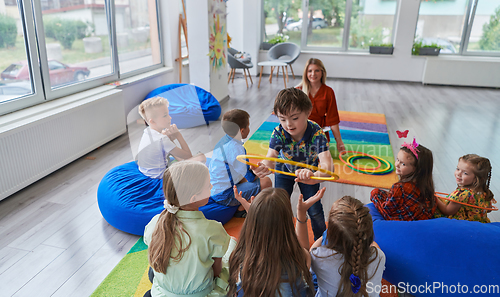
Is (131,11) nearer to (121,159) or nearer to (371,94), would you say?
(121,159)

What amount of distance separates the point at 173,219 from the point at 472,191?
1.82 m

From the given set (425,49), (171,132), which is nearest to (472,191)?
(171,132)

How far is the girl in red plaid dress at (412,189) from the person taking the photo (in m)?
1.98

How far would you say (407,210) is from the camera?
207 centimetres

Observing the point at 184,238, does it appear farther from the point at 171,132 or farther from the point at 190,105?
the point at 190,105

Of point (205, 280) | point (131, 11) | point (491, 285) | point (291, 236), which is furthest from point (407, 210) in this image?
point (131, 11)

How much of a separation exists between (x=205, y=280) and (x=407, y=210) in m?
1.32

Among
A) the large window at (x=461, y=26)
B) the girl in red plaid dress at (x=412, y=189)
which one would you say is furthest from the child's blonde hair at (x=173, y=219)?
the large window at (x=461, y=26)

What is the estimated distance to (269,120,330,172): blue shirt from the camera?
1.84 m

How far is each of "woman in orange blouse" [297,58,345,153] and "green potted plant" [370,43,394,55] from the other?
18.1 ft

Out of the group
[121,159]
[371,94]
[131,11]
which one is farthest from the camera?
[371,94]

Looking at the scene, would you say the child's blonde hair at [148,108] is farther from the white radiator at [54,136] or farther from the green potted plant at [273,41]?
the green potted plant at [273,41]

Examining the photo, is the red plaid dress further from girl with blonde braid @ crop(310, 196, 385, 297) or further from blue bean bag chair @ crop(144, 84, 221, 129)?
blue bean bag chair @ crop(144, 84, 221, 129)

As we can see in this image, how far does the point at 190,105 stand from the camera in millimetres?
4172
